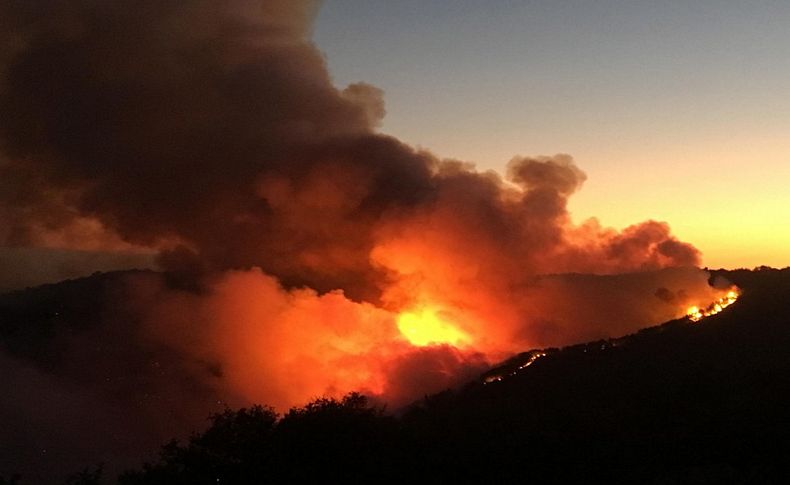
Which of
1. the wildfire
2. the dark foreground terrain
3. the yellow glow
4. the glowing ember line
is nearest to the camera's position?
the dark foreground terrain

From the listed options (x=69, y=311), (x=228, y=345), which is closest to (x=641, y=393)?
(x=228, y=345)

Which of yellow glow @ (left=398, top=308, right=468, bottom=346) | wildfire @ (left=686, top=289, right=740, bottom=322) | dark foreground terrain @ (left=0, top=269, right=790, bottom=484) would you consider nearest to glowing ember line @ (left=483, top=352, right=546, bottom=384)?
dark foreground terrain @ (left=0, top=269, right=790, bottom=484)

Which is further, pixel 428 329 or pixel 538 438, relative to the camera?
pixel 428 329

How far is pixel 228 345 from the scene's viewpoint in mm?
76000

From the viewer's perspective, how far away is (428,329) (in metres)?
69.0

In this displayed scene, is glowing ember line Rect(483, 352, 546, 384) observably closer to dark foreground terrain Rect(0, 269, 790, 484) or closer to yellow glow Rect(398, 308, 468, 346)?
dark foreground terrain Rect(0, 269, 790, 484)

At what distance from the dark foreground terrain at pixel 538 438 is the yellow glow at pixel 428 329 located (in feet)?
51.6

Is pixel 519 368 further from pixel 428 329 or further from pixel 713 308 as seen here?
pixel 713 308

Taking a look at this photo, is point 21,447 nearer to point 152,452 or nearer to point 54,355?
point 152,452

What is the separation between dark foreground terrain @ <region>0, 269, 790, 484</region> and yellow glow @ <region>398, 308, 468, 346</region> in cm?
1572

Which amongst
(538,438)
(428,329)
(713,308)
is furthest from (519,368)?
(713,308)

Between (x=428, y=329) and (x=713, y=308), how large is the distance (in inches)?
1139

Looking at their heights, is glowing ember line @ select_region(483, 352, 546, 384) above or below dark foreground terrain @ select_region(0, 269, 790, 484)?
above

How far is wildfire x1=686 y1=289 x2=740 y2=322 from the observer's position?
6944 centimetres
